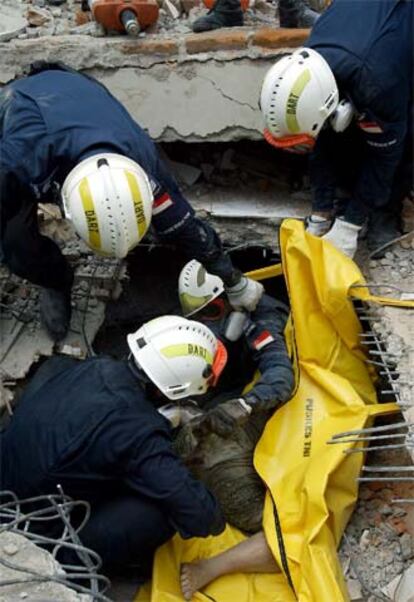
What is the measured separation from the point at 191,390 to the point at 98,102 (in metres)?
1.30

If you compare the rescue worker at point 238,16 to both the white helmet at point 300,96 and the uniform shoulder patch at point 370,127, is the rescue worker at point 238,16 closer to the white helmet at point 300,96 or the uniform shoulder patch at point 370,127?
the white helmet at point 300,96

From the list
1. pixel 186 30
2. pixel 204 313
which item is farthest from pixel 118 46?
pixel 204 313

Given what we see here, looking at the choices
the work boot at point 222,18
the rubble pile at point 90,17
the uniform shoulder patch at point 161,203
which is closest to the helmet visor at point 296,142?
the uniform shoulder patch at point 161,203

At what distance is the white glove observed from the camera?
4406 mm

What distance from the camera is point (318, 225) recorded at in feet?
15.6

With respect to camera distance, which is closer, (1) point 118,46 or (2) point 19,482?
(2) point 19,482

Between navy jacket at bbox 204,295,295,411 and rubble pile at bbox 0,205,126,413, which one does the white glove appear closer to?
navy jacket at bbox 204,295,295,411

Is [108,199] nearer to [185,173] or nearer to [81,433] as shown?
[81,433]

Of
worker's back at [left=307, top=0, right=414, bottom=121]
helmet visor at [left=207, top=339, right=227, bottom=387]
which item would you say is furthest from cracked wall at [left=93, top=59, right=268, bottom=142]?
helmet visor at [left=207, top=339, right=227, bottom=387]

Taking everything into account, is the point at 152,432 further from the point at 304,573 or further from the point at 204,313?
the point at 204,313

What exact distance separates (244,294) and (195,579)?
1.34 meters

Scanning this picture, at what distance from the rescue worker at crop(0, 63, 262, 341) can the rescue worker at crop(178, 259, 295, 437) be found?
14.3 inches

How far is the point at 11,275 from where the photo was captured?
4875 mm

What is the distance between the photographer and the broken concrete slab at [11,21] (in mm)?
5102
